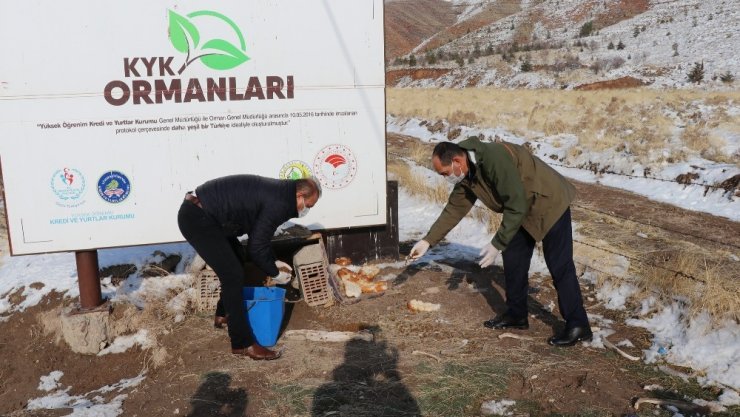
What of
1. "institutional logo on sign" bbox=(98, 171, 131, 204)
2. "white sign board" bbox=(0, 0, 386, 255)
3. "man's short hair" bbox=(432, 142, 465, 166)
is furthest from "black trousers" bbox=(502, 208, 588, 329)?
"institutional logo on sign" bbox=(98, 171, 131, 204)

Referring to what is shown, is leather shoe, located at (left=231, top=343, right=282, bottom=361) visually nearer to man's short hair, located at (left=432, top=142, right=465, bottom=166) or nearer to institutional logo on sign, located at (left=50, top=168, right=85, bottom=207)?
man's short hair, located at (left=432, top=142, right=465, bottom=166)

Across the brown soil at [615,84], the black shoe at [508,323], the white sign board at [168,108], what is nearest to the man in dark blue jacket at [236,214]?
the white sign board at [168,108]

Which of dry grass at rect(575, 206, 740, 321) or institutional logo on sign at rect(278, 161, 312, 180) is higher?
institutional logo on sign at rect(278, 161, 312, 180)

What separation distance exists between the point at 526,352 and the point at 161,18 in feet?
14.5

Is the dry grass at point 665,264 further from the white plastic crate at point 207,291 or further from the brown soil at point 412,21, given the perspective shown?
the brown soil at point 412,21

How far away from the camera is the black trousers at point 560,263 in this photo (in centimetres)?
480

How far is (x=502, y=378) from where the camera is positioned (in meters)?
4.45

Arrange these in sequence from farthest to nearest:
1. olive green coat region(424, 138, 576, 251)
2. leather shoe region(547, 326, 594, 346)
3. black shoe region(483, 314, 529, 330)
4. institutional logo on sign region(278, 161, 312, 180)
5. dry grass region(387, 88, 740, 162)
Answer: dry grass region(387, 88, 740, 162) < institutional logo on sign region(278, 161, 312, 180) < black shoe region(483, 314, 529, 330) < leather shoe region(547, 326, 594, 346) < olive green coat region(424, 138, 576, 251)

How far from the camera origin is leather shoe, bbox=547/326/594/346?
4.91 m

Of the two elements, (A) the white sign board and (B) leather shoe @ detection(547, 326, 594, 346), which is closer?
(B) leather shoe @ detection(547, 326, 594, 346)

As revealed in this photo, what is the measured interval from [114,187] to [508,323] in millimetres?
3863

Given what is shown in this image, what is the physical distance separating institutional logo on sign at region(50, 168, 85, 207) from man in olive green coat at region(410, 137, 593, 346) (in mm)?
3172

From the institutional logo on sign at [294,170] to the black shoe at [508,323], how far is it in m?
2.44

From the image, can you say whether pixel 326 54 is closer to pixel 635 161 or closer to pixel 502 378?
pixel 502 378
